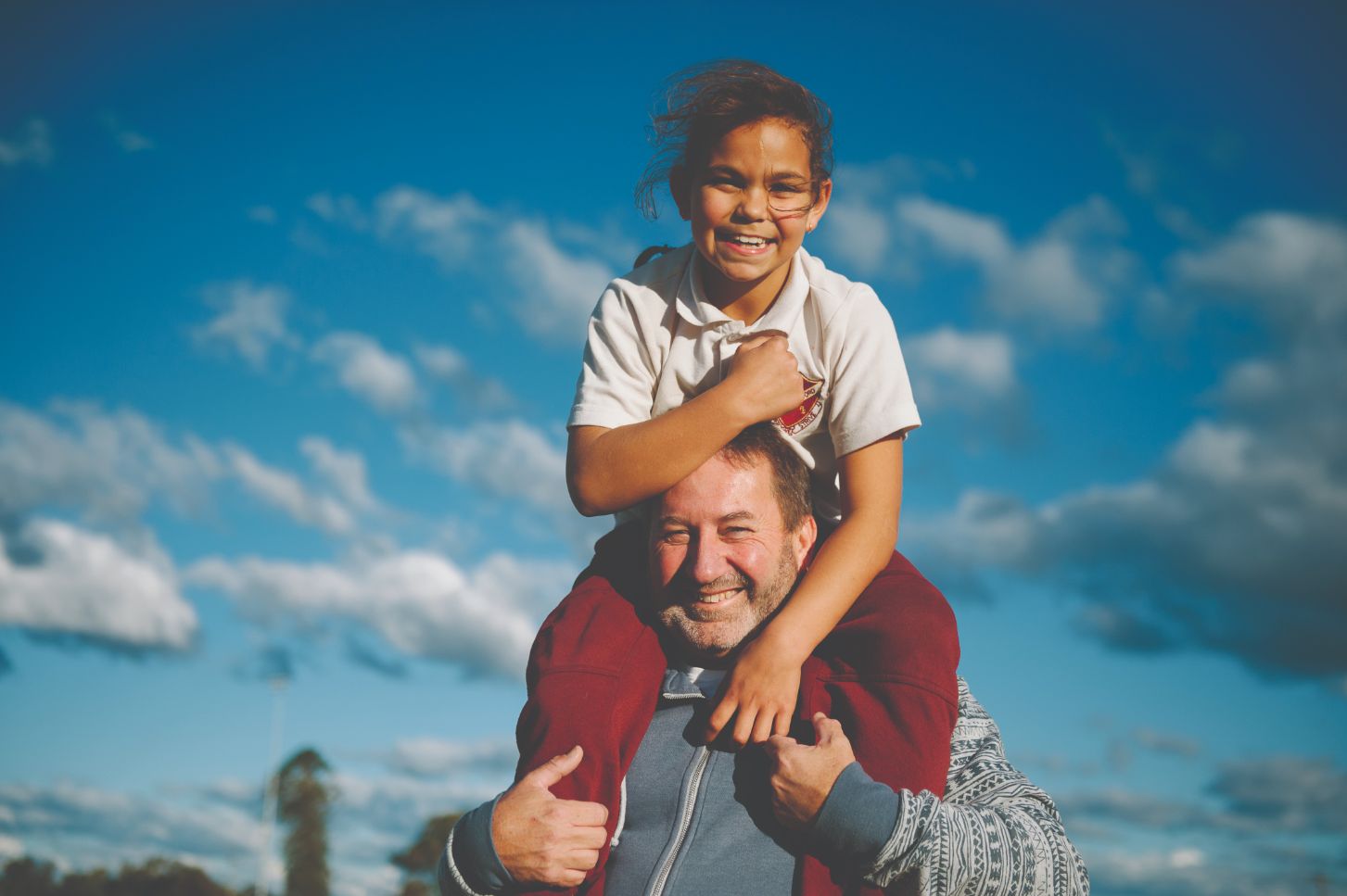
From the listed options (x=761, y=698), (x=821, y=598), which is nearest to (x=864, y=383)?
(x=821, y=598)

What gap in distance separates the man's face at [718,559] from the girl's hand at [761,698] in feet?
0.90

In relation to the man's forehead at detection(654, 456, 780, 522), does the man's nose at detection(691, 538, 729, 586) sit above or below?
below

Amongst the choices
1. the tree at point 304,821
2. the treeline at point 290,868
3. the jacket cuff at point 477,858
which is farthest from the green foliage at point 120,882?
the jacket cuff at point 477,858

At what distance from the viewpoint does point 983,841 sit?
3014 mm

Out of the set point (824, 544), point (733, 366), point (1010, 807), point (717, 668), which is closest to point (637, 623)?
point (717, 668)

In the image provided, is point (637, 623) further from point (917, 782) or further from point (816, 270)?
point (816, 270)

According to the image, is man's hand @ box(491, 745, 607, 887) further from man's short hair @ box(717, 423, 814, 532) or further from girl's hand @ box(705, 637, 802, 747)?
man's short hair @ box(717, 423, 814, 532)

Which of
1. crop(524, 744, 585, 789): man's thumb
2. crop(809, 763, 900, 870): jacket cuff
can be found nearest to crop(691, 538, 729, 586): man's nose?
crop(524, 744, 585, 789): man's thumb

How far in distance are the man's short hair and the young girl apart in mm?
85

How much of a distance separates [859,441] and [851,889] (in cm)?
138

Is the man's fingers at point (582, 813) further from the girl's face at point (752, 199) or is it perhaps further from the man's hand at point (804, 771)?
the girl's face at point (752, 199)

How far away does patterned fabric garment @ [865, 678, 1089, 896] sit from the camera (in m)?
2.93

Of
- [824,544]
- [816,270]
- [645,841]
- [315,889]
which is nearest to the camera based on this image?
[645,841]

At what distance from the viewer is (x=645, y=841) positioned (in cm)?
329
